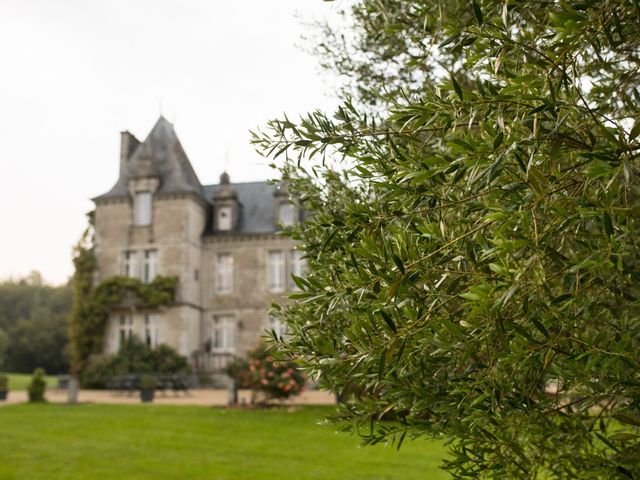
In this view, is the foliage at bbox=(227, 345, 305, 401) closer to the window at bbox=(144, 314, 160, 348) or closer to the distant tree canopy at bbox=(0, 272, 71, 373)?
the window at bbox=(144, 314, 160, 348)

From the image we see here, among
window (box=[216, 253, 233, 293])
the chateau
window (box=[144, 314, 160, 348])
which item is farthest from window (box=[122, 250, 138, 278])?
window (box=[216, 253, 233, 293])

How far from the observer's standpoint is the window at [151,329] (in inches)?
1169

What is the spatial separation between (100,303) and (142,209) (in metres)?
4.66

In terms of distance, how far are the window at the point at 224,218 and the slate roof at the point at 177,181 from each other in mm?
472

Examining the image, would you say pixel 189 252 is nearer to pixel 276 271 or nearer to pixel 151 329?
pixel 151 329

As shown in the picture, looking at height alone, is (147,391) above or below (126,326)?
below

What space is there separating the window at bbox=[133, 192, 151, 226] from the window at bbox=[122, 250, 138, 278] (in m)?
1.45

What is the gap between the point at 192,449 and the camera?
1239 centimetres

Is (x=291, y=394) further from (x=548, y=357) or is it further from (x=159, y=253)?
(x=548, y=357)

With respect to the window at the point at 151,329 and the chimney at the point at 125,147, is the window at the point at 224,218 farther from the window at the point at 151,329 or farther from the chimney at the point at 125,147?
the window at the point at 151,329

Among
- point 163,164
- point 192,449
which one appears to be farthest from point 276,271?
point 192,449

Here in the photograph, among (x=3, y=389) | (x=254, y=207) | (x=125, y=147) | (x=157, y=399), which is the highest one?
(x=125, y=147)

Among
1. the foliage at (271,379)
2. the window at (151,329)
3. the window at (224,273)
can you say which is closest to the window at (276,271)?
the window at (224,273)

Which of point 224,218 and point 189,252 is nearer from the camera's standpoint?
point 189,252
